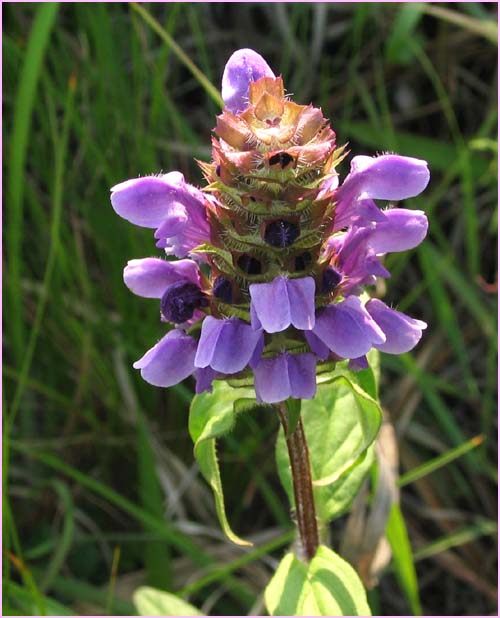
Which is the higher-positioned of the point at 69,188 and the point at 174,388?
the point at 69,188

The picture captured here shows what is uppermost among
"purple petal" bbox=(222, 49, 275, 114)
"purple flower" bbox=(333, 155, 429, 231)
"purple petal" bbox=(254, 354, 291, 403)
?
"purple petal" bbox=(222, 49, 275, 114)

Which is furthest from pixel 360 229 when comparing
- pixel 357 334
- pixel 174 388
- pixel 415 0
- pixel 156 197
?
pixel 415 0

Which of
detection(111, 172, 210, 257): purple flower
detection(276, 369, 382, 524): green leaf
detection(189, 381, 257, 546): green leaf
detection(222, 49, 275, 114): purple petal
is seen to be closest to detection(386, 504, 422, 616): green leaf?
detection(276, 369, 382, 524): green leaf

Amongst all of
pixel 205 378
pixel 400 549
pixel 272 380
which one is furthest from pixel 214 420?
pixel 400 549

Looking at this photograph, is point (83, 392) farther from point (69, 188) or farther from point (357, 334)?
point (357, 334)

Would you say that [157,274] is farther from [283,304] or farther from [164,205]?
[283,304]

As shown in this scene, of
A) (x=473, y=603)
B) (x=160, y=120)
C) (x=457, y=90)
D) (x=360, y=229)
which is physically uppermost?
(x=457, y=90)

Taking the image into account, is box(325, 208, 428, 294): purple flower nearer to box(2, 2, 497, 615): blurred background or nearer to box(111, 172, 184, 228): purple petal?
box(111, 172, 184, 228): purple petal
